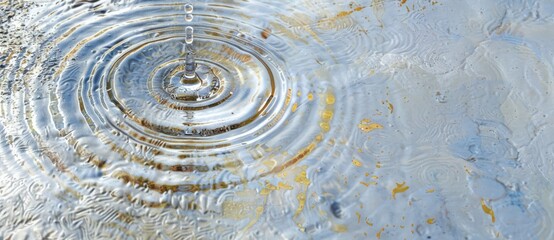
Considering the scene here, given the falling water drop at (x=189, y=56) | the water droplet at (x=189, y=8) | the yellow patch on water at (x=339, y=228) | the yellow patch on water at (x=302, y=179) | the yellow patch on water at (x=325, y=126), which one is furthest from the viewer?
the water droplet at (x=189, y=8)

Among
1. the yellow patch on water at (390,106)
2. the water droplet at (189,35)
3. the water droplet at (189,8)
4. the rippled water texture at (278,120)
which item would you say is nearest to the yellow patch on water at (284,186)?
the rippled water texture at (278,120)

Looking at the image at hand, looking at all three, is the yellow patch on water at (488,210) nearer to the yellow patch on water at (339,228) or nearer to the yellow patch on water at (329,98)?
the yellow patch on water at (339,228)

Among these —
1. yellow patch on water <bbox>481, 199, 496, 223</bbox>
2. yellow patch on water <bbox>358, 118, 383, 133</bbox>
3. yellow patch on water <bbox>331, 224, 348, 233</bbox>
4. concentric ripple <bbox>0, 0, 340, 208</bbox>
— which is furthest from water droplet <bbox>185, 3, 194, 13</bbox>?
yellow patch on water <bbox>481, 199, 496, 223</bbox>

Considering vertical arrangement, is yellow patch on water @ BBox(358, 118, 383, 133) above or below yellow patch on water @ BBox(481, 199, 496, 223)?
above

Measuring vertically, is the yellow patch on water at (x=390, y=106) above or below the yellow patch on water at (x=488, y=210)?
above

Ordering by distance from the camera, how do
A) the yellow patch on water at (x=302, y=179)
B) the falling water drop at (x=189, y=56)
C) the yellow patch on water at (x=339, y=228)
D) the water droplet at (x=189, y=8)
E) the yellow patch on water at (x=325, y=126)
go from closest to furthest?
the yellow patch on water at (x=339, y=228), the yellow patch on water at (x=302, y=179), the yellow patch on water at (x=325, y=126), the falling water drop at (x=189, y=56), the water droplet at (x=189, y=8)

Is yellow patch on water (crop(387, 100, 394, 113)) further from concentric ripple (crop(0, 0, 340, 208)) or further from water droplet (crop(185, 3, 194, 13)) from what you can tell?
water droplet (crop(185, 3, 194, 13))

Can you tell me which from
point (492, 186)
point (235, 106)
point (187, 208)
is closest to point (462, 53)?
point (492, 186)
